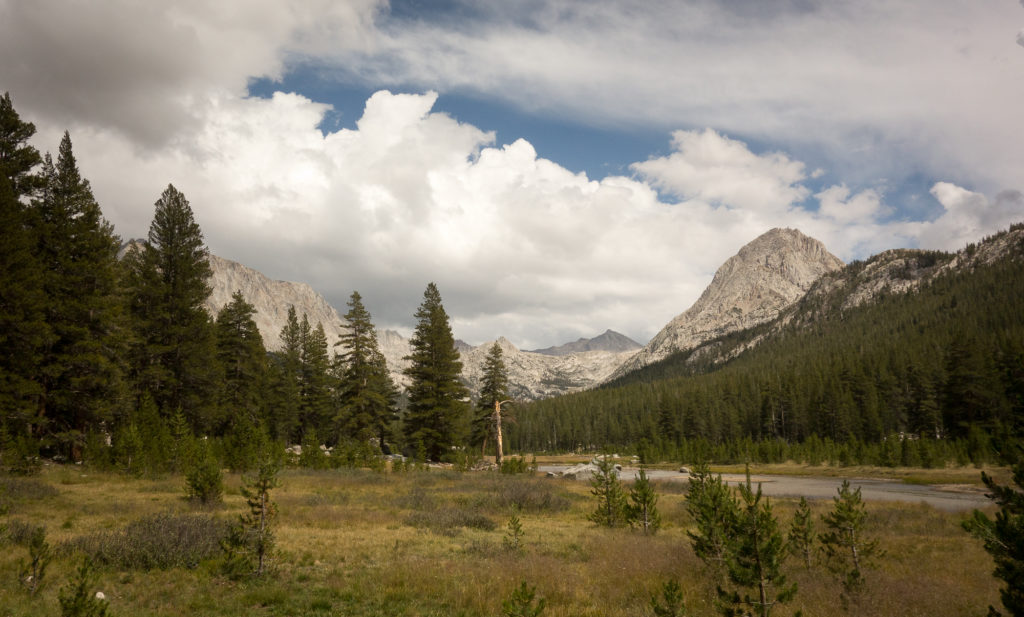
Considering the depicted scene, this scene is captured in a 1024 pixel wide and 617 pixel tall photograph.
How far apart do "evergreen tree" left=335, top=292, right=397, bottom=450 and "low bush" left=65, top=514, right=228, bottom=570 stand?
32087 mm

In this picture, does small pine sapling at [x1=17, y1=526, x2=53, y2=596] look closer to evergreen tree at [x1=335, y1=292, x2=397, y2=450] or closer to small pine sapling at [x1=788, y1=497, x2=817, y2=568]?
small pine sapling at [x1=788, y1=497, x2=817, y2=568]

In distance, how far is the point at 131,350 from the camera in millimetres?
31484

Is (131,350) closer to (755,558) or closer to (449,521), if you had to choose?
(449,521)

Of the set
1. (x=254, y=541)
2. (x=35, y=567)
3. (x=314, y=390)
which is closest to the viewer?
(x=35, y=567)

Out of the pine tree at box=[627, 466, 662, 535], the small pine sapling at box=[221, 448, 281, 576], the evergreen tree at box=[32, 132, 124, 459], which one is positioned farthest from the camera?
the evergreen tree at box=[32, 132, 124, 459]

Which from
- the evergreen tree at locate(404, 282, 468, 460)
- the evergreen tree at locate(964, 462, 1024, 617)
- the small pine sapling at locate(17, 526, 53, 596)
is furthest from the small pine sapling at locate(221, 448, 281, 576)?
the evergreen tree at locate(404, 282, 468, 460)

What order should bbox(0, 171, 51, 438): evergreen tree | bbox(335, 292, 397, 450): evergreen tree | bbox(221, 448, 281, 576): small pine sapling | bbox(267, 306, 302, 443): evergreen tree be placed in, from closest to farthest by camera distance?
bbox(221, 448, 281, 576): small pine sapling
bbox(0, 171, 51, 438): evergreen tree
bbox(335, 292, 397, 450): evergreen tree
bbox(267, 306, 302, 443): evergreen tree

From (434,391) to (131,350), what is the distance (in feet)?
76.7

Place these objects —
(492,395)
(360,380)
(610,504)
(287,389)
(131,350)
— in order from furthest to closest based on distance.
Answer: (287,389), (492,395), (360,380), (131,350), (610,504)

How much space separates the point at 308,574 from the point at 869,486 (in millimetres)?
48918

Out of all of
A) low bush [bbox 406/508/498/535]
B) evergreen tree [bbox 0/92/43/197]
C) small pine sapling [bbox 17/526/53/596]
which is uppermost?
evergreen tree [bbox 0/92/43/197]

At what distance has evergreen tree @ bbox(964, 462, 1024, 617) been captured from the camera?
6.07 m

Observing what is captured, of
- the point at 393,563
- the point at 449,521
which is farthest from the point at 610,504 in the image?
the point at 393,563

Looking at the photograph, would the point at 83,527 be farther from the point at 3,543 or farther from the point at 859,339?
the point at 859,339
